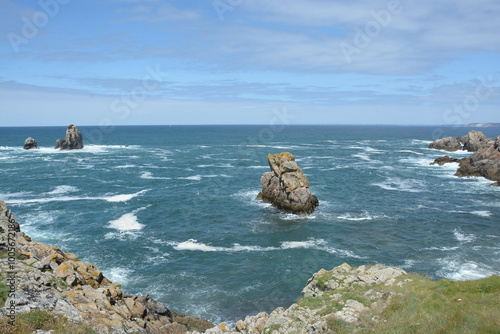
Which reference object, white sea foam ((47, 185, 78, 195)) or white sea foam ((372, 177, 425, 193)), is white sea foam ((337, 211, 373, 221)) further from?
white sea foam ((47, 185, 78, 195))

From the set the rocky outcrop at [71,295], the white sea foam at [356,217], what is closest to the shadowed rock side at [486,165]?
the white sea foam at [356,217]

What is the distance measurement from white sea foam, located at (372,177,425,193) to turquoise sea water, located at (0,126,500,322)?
0.23 meters

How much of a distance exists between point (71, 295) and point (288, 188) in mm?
41539

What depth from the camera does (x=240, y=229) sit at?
49281 mm

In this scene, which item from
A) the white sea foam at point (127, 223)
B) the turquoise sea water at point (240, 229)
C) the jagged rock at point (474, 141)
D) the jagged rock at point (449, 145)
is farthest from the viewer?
the jagged rock at point (449, 145)

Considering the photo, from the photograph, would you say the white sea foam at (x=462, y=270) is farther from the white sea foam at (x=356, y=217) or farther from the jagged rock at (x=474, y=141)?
the jagged rock at (x=474, y=141)

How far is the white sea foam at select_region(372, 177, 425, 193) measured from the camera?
72350 mm

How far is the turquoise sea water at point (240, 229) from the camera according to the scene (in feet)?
114

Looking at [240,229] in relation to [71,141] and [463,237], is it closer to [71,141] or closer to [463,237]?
[463,237]

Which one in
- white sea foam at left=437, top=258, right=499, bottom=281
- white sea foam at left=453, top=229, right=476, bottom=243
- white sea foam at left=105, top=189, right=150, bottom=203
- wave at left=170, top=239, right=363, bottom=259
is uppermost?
white sea foam at left=105, top=189, right=150, bottom=203

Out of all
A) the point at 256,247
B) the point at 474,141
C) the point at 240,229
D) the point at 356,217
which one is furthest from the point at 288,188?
the point at 474,141

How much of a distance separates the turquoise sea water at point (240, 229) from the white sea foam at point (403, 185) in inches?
9.2

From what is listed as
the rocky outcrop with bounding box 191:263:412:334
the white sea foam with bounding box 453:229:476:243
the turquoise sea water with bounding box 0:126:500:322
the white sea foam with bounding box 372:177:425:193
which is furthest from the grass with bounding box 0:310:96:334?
the white sea foam with bounding box 372:177:425:193

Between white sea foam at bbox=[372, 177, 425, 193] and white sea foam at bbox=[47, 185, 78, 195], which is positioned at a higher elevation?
white sea foam at bbox=[372, 177, 425, 193]
